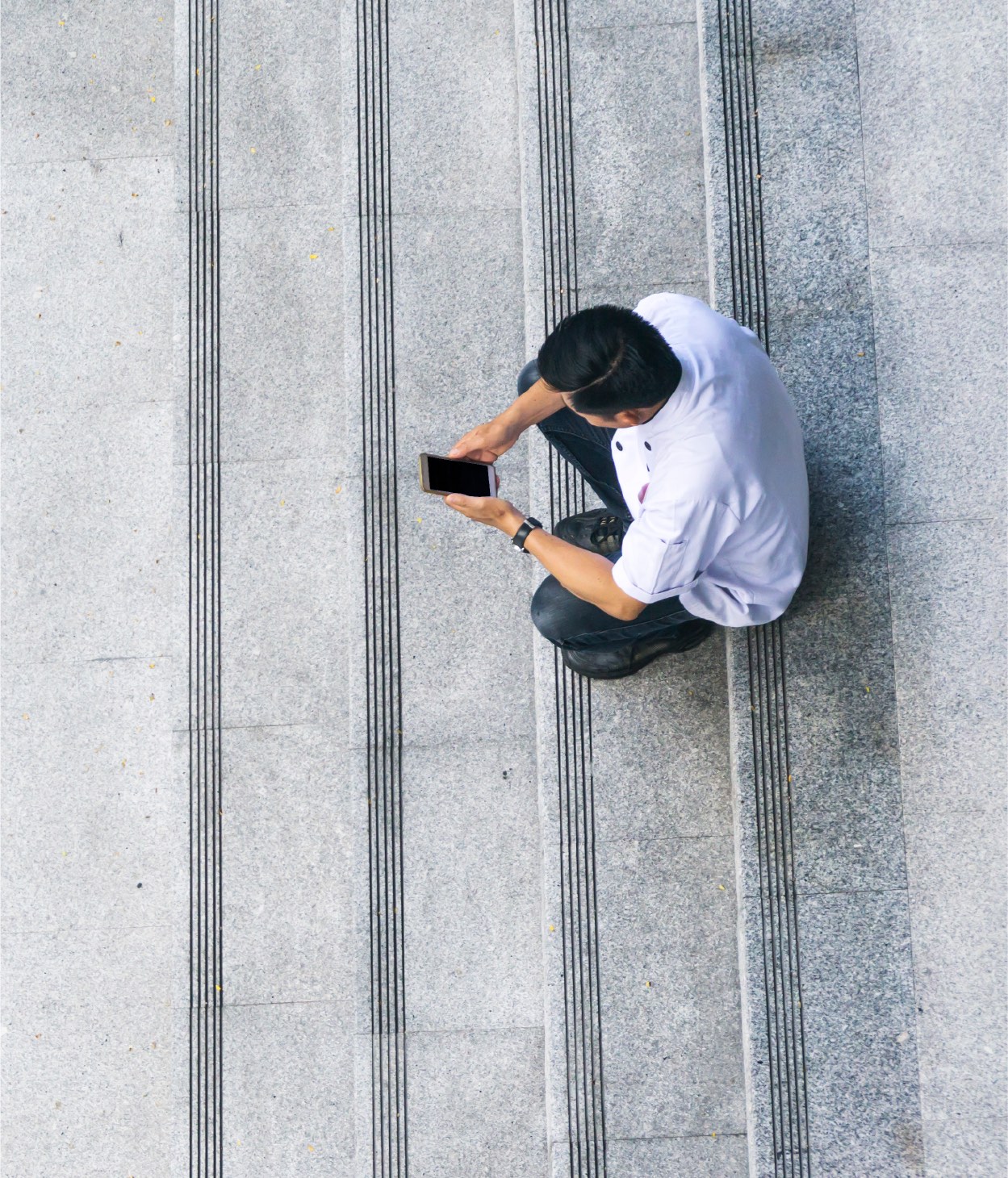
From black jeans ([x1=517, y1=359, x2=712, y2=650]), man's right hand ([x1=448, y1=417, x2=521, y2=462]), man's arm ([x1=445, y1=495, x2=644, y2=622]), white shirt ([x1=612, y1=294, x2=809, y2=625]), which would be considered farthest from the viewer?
black jeans ([x1=517, y1=359, x2=712, y2=650])

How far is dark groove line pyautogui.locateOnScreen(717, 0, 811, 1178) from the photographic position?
13.1 ft

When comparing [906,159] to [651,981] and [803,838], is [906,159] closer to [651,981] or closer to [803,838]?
[803,838]

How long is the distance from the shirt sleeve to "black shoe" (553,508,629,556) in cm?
93

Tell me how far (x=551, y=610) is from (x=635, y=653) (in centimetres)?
45

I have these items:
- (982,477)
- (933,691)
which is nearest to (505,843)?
(933,691)

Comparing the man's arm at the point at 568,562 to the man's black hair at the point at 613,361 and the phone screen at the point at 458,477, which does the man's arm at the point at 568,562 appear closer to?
Result: the phone screen at the point at 458,477

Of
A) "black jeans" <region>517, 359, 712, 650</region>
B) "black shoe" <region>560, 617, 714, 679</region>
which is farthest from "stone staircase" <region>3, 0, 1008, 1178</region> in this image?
"black jeans" <region>517, 359, 712, 650</region>

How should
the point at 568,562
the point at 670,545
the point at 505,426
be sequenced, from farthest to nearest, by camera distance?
the point at 505,426
the point at 568,562
the point at 670,545

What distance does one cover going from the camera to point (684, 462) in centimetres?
281

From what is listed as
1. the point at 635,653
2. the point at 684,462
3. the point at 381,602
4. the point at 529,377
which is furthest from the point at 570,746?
the point at 684,462

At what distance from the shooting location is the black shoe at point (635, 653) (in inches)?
159

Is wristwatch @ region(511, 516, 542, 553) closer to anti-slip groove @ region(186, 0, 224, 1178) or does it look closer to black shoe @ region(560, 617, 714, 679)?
black shoe @ region(560, 617, 714, 679)

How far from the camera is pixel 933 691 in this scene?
4055 millimetres

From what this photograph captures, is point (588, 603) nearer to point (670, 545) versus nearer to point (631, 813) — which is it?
point (670, 545)
